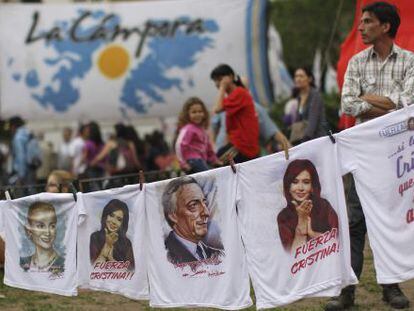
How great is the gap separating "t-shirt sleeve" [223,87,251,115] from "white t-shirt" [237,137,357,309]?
376 cm

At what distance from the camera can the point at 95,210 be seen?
744 cm

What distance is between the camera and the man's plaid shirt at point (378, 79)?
275 inches

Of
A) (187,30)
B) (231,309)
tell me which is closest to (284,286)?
(231,309)

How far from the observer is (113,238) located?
7.35 m

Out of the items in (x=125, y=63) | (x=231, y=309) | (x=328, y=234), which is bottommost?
(x=231, y=309)

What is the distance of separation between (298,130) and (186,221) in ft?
15.0

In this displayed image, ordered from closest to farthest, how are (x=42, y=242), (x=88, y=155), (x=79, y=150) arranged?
(x=42, y=242) < (x=88, y=155) < (x=79, y=150)

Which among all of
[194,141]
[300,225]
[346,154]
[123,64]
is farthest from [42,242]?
[123,64]

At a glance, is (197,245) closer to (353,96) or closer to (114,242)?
(114,242)

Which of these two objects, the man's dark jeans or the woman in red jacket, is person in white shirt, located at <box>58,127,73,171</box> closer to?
the woman in red jacket

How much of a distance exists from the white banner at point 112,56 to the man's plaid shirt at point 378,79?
24.1ft

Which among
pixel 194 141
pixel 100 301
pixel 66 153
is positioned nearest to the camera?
pixel 100 301

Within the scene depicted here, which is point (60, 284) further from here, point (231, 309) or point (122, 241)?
point (231, 309)

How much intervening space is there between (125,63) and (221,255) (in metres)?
8.42
